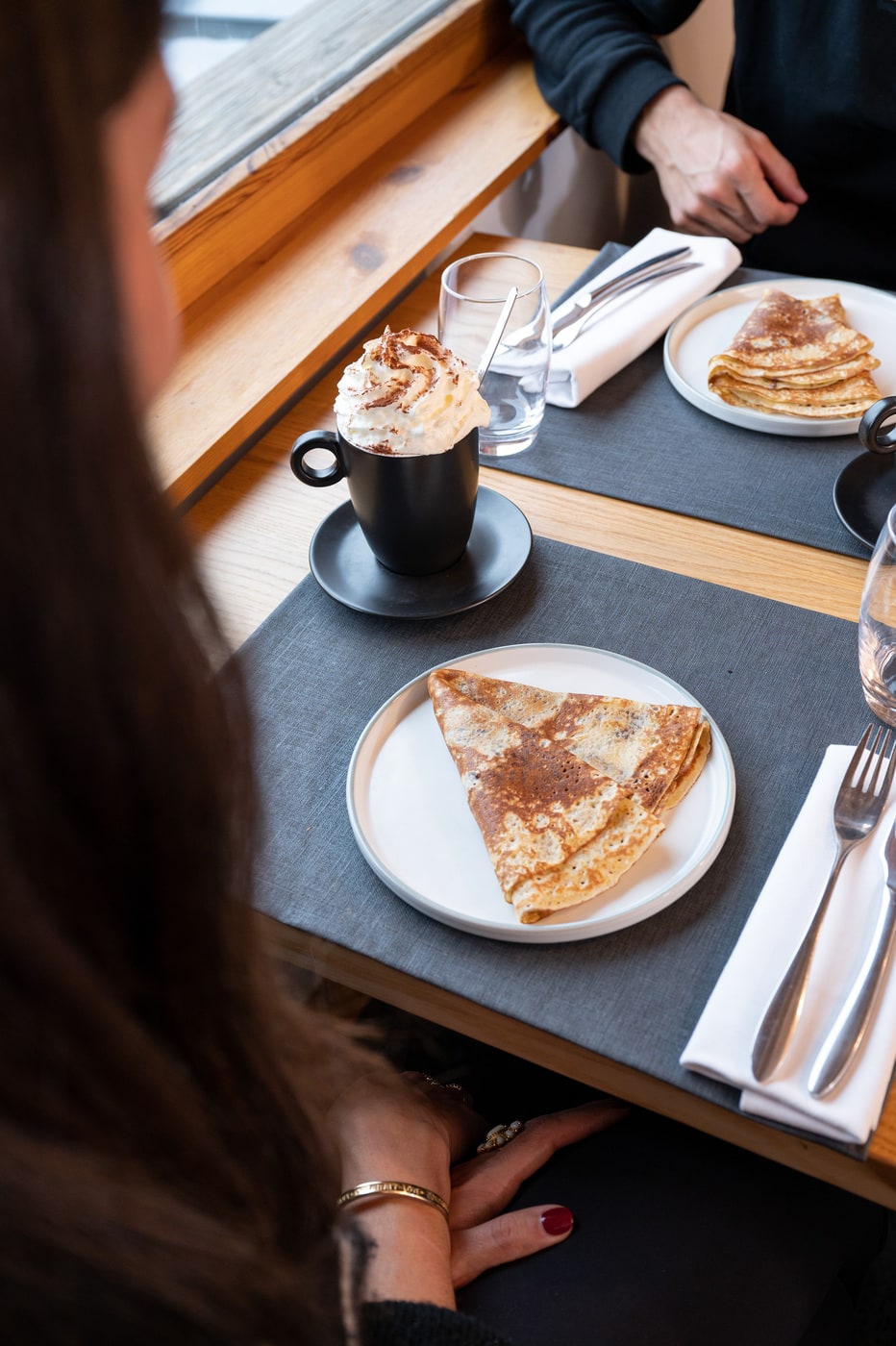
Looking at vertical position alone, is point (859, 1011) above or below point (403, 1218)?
above

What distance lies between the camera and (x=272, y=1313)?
37 cm

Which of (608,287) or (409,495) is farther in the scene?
(608,287)

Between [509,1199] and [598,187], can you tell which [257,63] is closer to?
[598,187]

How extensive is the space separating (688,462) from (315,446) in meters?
0.36

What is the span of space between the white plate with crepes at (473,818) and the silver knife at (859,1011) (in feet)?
0.33

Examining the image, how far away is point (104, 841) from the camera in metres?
0.32

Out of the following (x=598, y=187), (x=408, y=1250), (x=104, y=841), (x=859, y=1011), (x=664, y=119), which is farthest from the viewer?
(x=598, y=187)

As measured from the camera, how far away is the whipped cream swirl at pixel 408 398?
0.79m

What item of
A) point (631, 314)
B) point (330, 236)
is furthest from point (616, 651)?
point (330, 236)

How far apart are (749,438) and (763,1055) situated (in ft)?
2.09

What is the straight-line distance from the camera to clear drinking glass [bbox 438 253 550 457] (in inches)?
39.3

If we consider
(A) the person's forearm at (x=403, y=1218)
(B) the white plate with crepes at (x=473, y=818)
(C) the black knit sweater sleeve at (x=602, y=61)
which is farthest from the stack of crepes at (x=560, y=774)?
(C) the black knit sweater sleeve at (x=602, y=61)

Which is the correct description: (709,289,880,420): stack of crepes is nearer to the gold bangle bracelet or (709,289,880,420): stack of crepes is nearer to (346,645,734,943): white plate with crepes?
(346,645,734,943): white plate with crepes

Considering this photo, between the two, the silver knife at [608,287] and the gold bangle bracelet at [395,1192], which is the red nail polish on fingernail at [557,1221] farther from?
the silver knife at [608,287]
